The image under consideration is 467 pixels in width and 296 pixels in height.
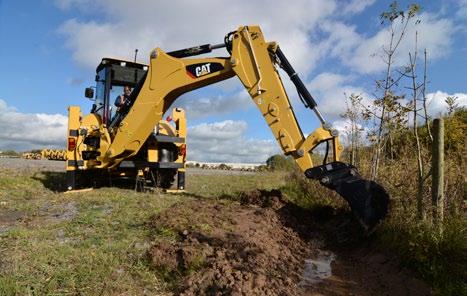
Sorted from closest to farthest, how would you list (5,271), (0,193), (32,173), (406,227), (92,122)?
(5,271) → (406,227) → (0,193) → (92,122) → (32,173)

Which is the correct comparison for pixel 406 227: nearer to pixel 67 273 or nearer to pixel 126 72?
pixel 67 273

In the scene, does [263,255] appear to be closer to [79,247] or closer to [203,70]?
[79,247]

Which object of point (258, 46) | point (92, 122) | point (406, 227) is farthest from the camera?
point (92, 122)

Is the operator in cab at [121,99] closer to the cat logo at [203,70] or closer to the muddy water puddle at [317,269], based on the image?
the cat logo at [203,70]

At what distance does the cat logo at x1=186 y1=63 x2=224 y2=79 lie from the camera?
8.90m

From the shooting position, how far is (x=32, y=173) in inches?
521

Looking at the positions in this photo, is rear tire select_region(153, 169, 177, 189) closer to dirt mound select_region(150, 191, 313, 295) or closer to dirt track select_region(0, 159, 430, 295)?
dirt track select_region(0, 159, 430, 295)

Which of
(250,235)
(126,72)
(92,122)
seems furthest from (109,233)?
(126,72)

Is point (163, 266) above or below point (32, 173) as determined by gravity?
below

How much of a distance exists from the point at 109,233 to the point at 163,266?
151 centimetres

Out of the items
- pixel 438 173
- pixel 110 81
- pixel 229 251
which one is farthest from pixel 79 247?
pixel 110 81

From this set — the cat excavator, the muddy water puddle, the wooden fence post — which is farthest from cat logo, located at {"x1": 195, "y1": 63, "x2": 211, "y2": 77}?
the wooden fence post

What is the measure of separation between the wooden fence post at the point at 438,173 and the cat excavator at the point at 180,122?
1014mm

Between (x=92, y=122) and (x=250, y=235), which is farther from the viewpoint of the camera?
(x=92, y=122)
